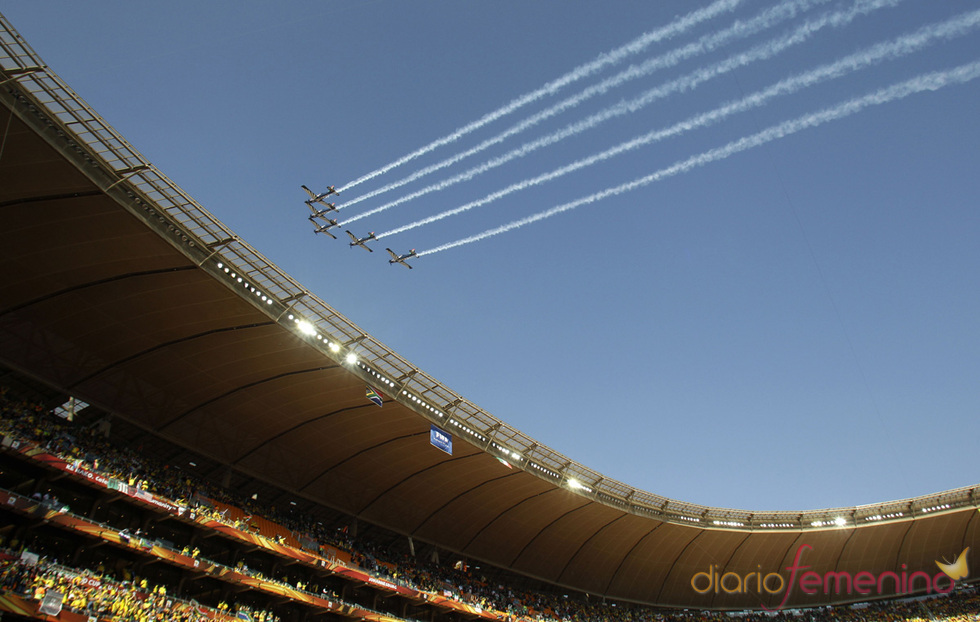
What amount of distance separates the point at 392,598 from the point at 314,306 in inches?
955

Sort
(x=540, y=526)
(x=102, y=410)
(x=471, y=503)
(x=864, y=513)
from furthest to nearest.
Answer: (x=864, y=513), (x=540, y=526), (x=471, y=503), (x=102, y=410)

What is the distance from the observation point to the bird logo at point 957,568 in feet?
216

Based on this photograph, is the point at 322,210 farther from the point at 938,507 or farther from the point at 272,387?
the point at 938,507

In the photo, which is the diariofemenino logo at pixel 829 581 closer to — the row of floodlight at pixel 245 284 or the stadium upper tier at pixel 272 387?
the stadium upper tier at pixel 272 387

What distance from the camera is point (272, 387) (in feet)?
115

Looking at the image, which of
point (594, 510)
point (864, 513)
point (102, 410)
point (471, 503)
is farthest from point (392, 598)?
point (864, 513)

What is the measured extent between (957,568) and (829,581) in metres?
13.6

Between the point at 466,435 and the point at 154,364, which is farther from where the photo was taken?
the point at 466,435

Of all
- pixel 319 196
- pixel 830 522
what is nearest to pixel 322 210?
pixel 319 196

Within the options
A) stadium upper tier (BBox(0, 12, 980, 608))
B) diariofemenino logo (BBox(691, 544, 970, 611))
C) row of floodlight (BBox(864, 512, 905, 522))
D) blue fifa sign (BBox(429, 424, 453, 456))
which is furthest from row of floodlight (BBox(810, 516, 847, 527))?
blue fifa sign (BBox(429, 424, 453, 456))

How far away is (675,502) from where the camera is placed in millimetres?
53281

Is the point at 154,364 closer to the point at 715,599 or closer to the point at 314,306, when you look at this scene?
the point at 314,306

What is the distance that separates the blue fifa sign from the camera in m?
37.8

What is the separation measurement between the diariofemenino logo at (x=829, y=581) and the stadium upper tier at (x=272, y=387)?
391 centimetres
